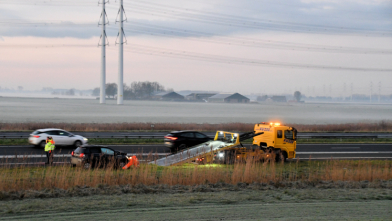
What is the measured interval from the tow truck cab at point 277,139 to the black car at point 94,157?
849 cm

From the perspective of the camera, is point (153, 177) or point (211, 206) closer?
point (211, 206)

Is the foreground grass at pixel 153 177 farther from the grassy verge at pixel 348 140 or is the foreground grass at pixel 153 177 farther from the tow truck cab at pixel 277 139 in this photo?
the grassy verge at pixel 348 140

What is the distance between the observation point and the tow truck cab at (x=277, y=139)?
2278 cm

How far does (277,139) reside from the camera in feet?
74.8

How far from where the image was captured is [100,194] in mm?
12344

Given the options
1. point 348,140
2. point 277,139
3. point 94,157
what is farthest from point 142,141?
point 348,140

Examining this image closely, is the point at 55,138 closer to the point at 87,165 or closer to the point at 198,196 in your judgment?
the point at 87,165

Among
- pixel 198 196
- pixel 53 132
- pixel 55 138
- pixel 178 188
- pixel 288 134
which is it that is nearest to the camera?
pixel 198 196

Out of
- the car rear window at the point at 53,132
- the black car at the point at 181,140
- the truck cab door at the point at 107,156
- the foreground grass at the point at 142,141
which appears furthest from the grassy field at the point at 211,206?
the foreground grass at the point at 142,141

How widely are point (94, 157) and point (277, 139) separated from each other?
34.6ft

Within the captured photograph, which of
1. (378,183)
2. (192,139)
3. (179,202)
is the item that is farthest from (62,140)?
(378,183)

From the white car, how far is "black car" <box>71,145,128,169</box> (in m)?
10.0

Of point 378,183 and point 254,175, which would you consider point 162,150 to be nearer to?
point 254,175

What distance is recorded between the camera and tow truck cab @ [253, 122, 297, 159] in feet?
74.7
